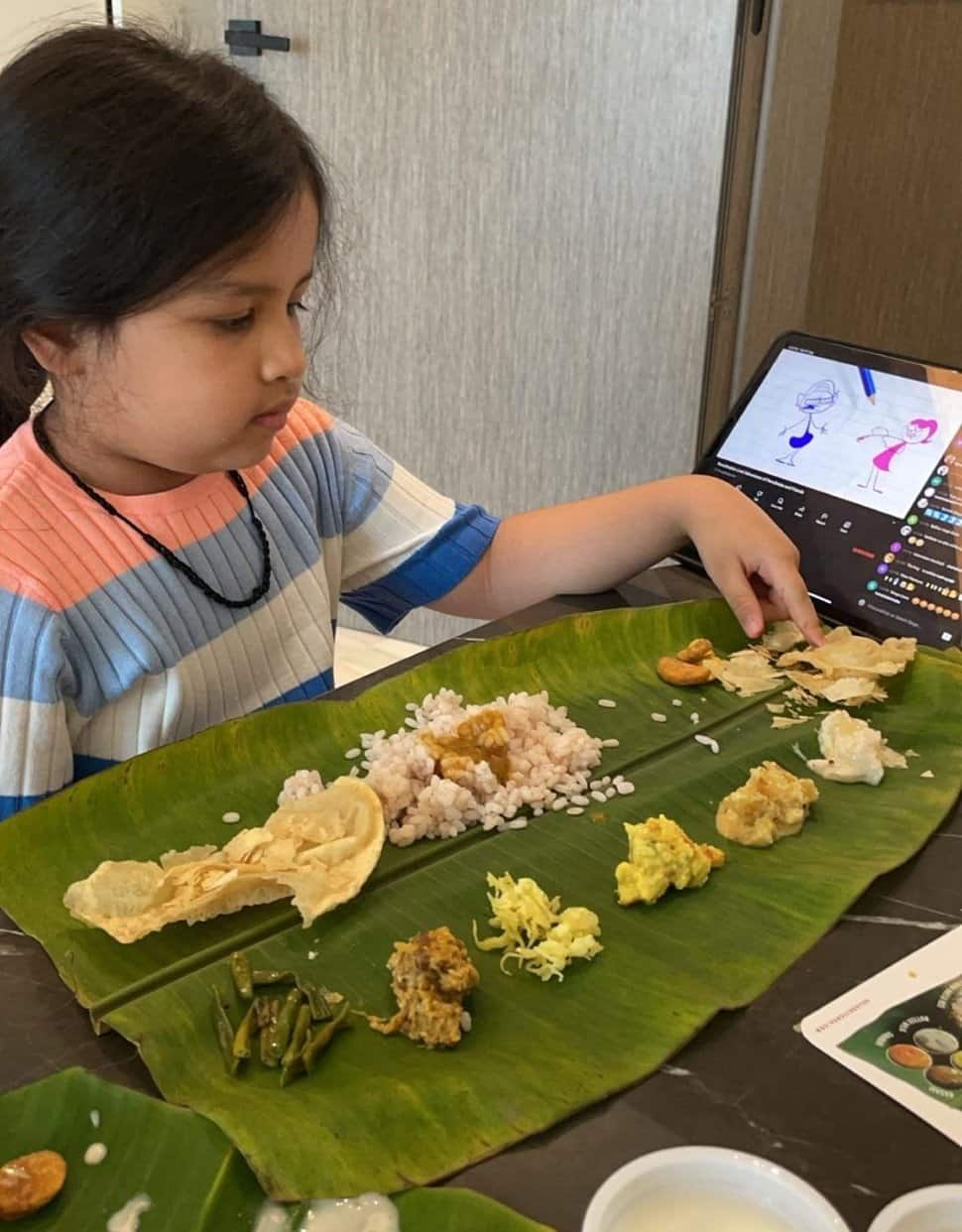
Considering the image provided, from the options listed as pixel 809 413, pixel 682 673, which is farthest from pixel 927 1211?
pixel 809 413

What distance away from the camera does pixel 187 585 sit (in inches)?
43.0

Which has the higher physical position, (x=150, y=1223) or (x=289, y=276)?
(x=289, y=276)

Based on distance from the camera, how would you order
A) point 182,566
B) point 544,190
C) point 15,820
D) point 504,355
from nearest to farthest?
1. point 15,820
2. point 182,566
3. point 544,190
4. point 504,355

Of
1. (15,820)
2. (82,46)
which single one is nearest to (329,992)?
(15,820)

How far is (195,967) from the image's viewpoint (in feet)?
2.31

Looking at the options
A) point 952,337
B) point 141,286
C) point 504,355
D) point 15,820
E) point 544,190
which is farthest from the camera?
point 952,337

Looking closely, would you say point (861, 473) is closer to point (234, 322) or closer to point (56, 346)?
point (234, 322)

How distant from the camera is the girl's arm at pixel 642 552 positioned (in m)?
1.17

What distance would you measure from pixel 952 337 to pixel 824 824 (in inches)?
80.5

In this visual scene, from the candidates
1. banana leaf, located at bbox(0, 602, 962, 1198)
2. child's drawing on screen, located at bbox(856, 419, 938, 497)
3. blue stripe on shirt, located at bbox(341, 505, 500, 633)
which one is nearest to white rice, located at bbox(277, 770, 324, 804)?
banana leaf, located at bbox(0, 602, 962, 1198)

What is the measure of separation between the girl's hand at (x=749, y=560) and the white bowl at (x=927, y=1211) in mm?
655

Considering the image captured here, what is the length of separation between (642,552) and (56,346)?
60cm

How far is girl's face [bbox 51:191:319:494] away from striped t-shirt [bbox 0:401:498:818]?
0.09 m

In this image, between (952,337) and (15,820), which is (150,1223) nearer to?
(15,820)
